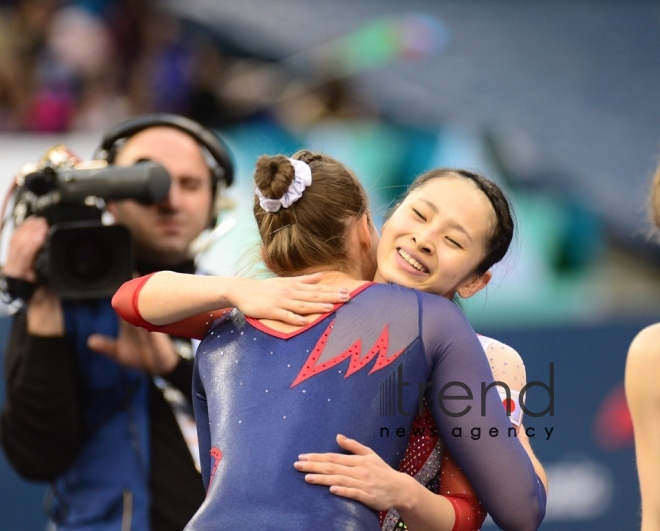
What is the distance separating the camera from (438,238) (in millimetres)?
1842

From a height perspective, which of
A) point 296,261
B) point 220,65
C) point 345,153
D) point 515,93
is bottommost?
point 296,261

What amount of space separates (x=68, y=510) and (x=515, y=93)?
19.0 ft

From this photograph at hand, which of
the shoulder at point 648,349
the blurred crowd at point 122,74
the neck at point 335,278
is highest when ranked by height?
the blurred crowd at point 122,74

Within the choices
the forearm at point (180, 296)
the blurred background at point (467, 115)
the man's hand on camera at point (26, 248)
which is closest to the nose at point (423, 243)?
the forearm at point (180, 296)

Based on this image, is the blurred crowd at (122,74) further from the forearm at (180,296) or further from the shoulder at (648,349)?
the shoulder at (648,349)

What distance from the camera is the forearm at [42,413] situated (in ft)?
8.33

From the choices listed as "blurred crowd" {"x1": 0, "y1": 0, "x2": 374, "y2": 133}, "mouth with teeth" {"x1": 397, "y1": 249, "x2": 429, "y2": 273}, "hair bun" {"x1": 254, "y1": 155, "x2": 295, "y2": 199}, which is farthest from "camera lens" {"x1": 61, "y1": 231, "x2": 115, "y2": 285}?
"blurred crowd" {"x1": 0, "y1": 0, "x2": 374, "y2": 133}

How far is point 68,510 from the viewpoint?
102 inches

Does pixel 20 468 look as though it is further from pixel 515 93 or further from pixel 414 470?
pixel 515 93

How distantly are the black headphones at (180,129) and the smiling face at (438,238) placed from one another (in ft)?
3.57

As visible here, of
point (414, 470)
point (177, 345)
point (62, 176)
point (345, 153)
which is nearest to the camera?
point (414, 470)

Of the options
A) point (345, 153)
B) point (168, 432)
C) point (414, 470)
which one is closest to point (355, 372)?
point (414, 470)

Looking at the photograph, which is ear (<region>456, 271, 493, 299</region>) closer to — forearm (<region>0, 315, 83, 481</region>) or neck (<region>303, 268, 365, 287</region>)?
neck (<region>303, 268, 365, 287</region>)

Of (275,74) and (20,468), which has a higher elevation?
(275,74)
